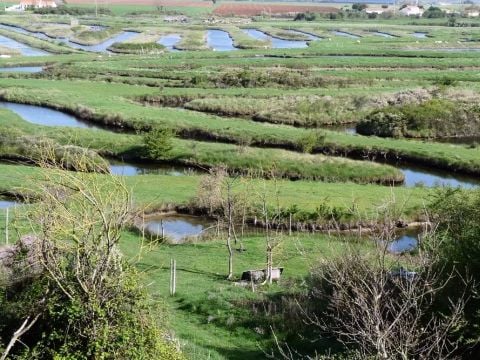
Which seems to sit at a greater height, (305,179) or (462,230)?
(462,230)

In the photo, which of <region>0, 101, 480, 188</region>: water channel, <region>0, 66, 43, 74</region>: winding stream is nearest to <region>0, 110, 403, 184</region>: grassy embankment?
<region>0, 101, 480, 188</region>: water channel

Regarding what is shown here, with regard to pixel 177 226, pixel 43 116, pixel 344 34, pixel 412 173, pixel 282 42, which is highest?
pixel 344 34

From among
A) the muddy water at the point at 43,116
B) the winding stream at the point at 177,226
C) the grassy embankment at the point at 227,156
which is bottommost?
the winding stream at the point at 177,226

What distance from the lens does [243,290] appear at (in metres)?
25.4

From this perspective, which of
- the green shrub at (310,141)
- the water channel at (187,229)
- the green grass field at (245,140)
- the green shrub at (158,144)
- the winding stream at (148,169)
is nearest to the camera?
the green grass field at (245,140)

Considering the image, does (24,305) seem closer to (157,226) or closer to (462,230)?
(462,230)

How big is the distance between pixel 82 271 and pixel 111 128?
50.2 m

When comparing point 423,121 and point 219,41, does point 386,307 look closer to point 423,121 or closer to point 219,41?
point 423,121

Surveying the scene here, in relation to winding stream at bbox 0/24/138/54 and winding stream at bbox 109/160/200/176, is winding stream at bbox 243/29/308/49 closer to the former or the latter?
winding stream at bbox 0/24/138/54

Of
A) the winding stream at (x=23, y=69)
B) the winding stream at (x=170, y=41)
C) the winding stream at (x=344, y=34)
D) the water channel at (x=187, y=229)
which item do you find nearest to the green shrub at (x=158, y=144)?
the water channel at (x=187, y=229)

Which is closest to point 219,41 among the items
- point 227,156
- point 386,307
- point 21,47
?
point 21,47

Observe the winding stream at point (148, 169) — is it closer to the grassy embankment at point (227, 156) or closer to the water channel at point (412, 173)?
the water channel at point (412, 173)

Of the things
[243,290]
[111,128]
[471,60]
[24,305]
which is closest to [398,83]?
[471,60]

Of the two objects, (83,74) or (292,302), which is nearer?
(292,302)
